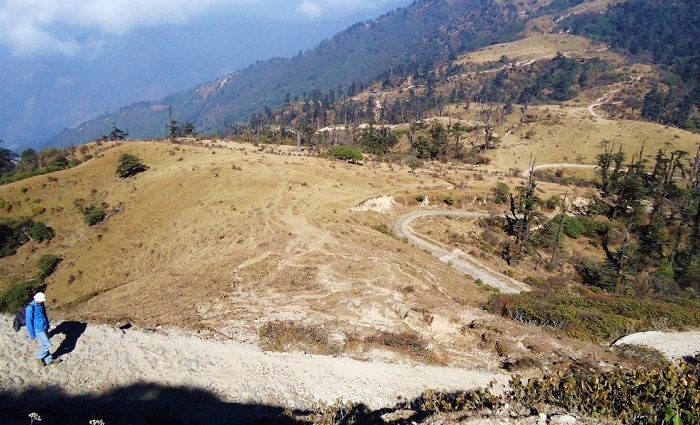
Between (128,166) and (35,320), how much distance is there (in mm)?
47691

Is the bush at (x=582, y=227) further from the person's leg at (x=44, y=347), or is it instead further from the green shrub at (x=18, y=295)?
the green shrub at (x=18, y=295)

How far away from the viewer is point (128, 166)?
55750 millimetres

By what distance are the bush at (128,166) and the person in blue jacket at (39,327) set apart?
4740cm

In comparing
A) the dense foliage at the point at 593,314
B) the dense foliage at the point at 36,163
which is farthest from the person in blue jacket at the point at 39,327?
the dense foliage at the point at 36,163

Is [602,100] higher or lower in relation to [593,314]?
higher

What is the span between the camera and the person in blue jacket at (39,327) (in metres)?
13.2

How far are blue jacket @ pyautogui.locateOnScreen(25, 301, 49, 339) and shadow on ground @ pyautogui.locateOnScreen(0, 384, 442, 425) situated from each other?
2.00 meters

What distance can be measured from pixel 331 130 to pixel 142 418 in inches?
7019

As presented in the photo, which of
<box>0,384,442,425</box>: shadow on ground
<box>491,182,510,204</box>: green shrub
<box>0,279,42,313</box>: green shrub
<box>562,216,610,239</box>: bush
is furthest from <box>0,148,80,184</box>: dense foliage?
<box>562,216,610,239</box>: bush

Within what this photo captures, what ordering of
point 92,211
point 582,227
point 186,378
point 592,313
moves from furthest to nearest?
point 582,227, point 92,211, point 592,313, point 186,378

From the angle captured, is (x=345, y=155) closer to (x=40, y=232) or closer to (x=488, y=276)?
(x=488, y=276)

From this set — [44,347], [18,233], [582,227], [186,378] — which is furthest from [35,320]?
[582,227]

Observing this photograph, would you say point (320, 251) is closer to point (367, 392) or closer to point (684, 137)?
point (367, 392)

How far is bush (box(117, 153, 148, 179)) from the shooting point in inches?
2197
